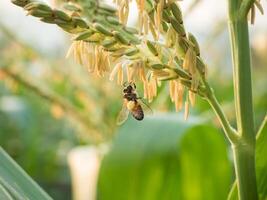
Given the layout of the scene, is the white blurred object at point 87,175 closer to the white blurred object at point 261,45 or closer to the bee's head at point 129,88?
the bee's head at point 129,88

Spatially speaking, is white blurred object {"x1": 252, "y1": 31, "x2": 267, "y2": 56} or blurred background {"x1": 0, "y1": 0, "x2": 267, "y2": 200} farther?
white blurred object {"x1": 252, "y1": 31, "x2": 267, "y2": 56}

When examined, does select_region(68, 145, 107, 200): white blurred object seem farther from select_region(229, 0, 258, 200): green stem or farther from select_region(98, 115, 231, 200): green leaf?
select_region(229, 0, 258, 200): green stem

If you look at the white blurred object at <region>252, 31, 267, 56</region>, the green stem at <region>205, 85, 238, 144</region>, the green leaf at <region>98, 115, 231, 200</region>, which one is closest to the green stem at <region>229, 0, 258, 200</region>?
the green stem at <region>205, 85, 238, 144</region>

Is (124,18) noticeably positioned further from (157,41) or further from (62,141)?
(62,141)

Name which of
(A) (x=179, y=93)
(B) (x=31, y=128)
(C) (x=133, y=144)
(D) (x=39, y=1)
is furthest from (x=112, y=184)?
(B) (x=31, y=128)

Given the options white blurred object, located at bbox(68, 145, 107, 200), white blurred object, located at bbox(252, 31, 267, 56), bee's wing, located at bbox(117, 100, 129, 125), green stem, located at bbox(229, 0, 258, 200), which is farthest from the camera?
white blurred object, located at bbox(252, 31, 267, 56)

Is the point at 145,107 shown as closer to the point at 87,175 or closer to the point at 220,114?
the point at 220,114
